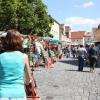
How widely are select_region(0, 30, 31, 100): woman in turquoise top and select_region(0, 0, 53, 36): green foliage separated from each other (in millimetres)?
44406

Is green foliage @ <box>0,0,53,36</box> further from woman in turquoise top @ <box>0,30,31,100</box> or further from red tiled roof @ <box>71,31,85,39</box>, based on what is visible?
red tiled roof @ <box>71,31,85,39</box>

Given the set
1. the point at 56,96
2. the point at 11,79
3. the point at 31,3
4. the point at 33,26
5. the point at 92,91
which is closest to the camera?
the point at 11,79

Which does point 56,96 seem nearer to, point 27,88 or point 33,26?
point 27,88

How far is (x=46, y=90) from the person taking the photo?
13.9 meters

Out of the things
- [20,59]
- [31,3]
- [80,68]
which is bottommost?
[80,68]

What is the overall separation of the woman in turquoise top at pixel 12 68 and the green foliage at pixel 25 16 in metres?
44.4

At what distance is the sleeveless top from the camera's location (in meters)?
4.74

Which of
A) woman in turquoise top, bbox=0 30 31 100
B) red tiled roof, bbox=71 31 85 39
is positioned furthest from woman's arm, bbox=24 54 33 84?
red tiled roof, bbox=71 31 85 39

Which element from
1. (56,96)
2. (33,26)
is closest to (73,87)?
(56,96)

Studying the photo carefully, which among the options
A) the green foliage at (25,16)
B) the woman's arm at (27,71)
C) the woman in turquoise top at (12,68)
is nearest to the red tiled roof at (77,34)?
the green foliage at (25,16)

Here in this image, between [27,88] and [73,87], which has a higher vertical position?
[27,88]

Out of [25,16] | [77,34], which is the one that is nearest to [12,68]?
[25,16]

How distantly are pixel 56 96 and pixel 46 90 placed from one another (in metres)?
1.51

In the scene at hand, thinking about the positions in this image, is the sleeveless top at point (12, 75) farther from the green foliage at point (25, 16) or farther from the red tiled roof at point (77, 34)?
the red tiled roof at point (77, 34)
